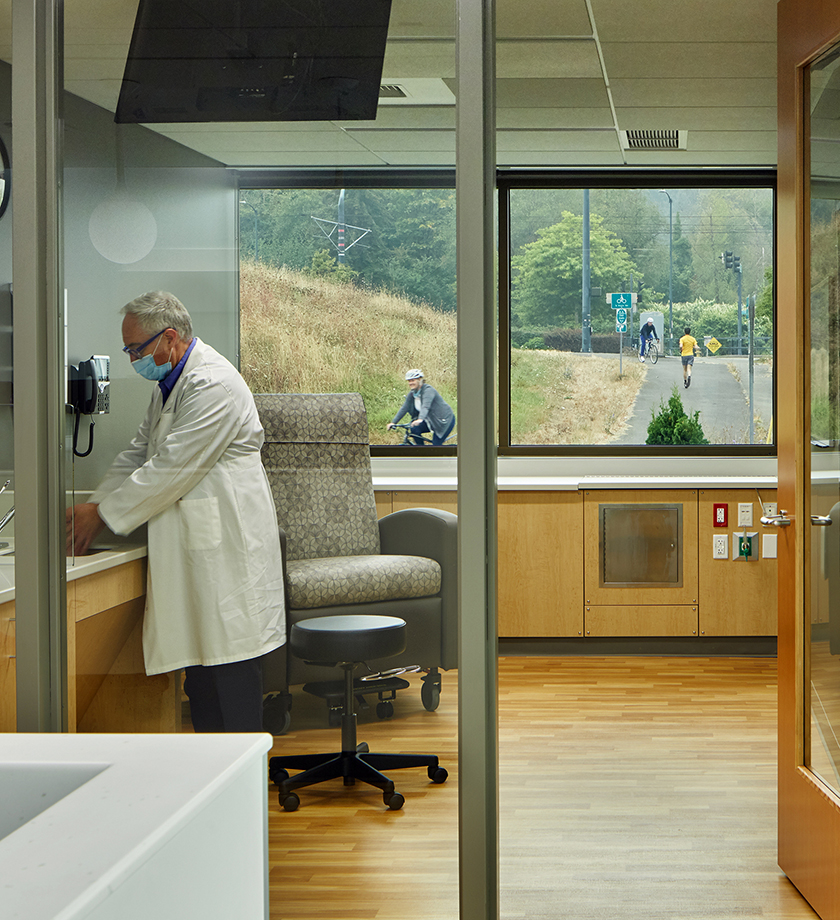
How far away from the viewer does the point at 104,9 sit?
2111mm

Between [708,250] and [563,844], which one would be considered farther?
[708,250]

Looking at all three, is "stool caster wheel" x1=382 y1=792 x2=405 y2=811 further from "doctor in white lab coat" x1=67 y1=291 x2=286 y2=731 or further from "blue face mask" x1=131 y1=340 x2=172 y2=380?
"blue face mask" x1=131 y1=340 x2=172 y2=380

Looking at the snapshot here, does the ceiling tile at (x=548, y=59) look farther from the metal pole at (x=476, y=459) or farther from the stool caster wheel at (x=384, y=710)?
the stool caster wheel at (x=384, y=710)

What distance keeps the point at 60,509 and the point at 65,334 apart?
0.38 m

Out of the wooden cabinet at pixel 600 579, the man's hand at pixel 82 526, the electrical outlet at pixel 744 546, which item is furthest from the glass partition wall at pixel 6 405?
the electrical outlet at pixel 744 546

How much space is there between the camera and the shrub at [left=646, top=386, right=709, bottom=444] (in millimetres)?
5781

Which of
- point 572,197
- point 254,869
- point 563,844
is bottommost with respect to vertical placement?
point 563,844

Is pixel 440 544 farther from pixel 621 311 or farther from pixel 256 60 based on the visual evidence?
pixel 621 311

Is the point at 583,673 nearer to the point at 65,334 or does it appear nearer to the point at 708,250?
the point at 708,250

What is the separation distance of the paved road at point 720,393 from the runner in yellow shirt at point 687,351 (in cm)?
3

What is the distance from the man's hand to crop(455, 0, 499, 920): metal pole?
0.81m

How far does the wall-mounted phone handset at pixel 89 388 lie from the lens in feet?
7.03

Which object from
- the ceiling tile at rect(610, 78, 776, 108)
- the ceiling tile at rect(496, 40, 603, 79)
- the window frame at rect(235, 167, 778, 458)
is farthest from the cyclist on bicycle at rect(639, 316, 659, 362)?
the ceiling tile at rect(496, 40, 603, 79)

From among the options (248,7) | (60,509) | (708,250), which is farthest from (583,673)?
(248,7)
